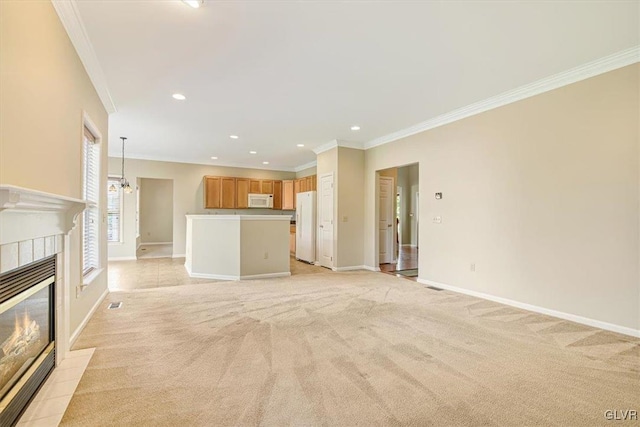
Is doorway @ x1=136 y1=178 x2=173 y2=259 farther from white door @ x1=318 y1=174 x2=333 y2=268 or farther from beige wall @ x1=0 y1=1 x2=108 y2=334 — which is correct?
beige wall @ x1=0 y1=1 x2=108 y2=334

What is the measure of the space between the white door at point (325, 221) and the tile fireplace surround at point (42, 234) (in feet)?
15.2

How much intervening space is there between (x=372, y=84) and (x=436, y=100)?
3.66 ft

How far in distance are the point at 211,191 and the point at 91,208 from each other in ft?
16.5

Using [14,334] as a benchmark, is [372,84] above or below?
above

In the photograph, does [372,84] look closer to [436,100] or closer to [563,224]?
[436,100]

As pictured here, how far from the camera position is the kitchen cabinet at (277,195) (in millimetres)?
9578

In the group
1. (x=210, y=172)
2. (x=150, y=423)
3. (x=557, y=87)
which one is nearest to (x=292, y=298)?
(x=150, y=423)

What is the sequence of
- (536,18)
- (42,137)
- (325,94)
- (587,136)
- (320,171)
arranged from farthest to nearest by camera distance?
(320,171) < (325,94) < (587,136) < (536,18) < (42,137)

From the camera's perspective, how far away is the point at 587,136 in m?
3.25

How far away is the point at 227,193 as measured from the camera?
8.88 m

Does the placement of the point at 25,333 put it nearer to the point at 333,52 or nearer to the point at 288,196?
the point at 333,52

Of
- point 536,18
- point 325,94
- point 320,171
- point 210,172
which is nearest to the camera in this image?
point 536,18

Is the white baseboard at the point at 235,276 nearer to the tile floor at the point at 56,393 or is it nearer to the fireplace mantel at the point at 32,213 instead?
the tile floor at the point at 56,393

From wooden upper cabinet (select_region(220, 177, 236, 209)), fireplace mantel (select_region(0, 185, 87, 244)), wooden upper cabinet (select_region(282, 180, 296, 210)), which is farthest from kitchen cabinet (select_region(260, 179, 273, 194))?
fireplace mantel (select_region(0, 185, 87, 244))
